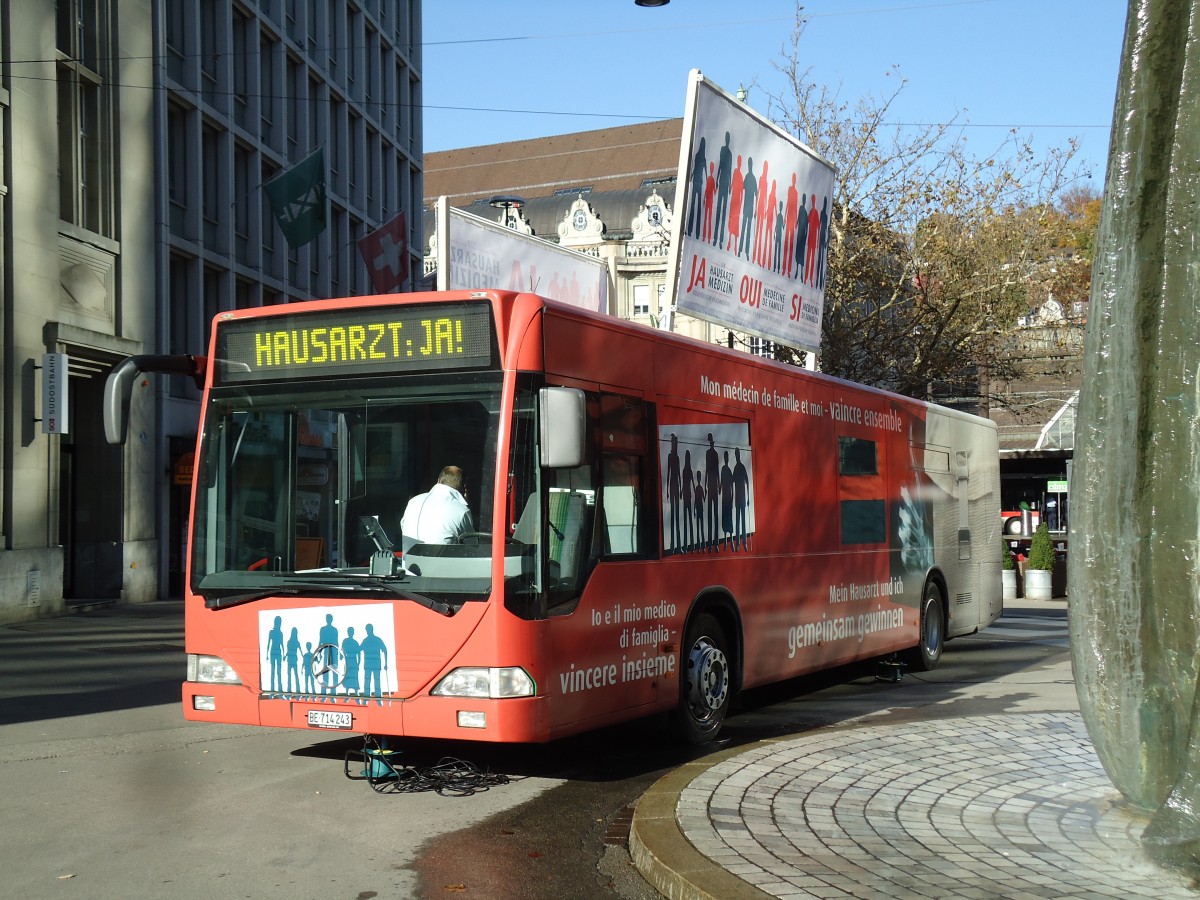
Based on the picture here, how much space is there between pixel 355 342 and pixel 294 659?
1.84 metres

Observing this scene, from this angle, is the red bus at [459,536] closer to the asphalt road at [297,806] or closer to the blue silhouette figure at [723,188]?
the asphalt road at [297,806]

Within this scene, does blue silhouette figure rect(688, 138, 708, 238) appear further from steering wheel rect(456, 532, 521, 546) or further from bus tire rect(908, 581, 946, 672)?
steering wheel rect(456, 532, 521, 546)

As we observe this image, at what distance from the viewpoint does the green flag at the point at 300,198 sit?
1048 inches

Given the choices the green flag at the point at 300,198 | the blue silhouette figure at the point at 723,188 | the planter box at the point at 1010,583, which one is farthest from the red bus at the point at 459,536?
the planter box at the point at 1010,583

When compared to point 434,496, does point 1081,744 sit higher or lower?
lower

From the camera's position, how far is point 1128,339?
6.05 m

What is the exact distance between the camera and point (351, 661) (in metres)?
7.81

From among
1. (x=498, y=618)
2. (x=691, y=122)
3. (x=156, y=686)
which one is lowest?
(x=156, y=686)

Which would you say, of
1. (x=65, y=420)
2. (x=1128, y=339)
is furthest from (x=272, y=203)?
(x=1128, y=339)

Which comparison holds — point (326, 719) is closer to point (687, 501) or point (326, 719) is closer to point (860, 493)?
point (687, 501)

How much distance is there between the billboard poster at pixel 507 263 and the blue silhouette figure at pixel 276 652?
5.61m

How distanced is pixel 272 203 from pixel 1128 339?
2279cm

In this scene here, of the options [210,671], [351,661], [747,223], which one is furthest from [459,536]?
[747,223]

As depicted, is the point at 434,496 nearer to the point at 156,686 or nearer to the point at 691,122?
the point at 156,686
